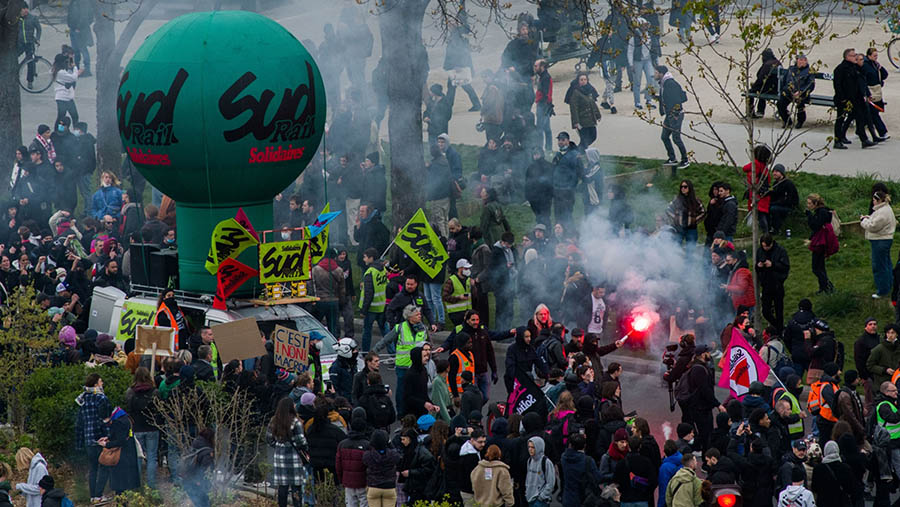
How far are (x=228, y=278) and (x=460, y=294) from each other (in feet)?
10.5

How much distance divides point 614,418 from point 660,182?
12064 mm

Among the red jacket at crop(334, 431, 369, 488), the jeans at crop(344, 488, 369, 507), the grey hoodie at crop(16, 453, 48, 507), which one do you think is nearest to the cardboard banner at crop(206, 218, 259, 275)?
the grey hoodie at crop(16, 453, 48, 507)

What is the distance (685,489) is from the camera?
12.5 m

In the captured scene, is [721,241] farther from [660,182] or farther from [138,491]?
[138,491]

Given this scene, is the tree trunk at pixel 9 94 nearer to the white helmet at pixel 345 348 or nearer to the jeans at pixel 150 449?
the white helmet at pixel 345 348

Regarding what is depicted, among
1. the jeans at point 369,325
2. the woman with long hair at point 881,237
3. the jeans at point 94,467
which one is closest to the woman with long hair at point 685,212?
the woman with long hair at point 881,237

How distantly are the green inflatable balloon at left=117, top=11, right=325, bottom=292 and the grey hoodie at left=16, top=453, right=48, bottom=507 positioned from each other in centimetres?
601

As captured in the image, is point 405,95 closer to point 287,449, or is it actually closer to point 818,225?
point 818,225

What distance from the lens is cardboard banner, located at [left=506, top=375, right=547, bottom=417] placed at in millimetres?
15008

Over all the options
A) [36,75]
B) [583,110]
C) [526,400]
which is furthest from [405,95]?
[36,75]

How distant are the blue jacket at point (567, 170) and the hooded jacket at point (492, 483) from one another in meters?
10.1

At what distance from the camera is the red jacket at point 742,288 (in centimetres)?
1819

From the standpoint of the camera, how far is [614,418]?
44.9 feet

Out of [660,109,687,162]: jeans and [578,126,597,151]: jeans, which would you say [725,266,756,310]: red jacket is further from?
[578,126,597,151]: jeans
